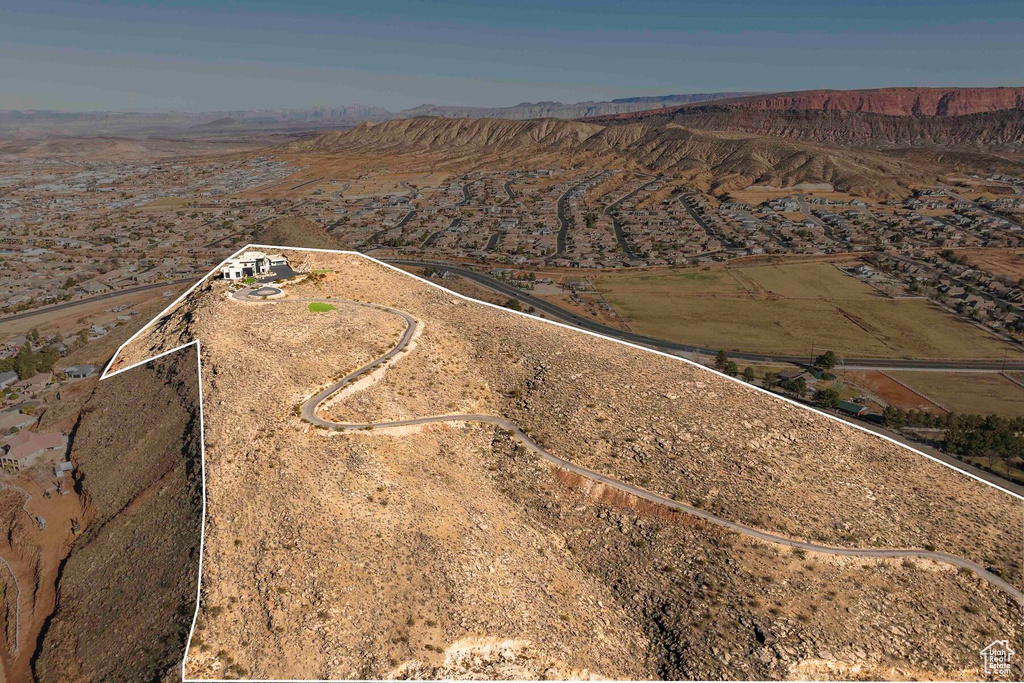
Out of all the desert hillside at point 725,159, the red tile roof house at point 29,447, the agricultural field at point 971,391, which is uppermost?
the desert hillside at point 725,159

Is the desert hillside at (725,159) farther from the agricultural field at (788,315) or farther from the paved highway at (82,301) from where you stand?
the paved highway at (82,301)

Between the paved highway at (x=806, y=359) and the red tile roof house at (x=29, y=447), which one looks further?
the paved highway at (x=806, y=359)

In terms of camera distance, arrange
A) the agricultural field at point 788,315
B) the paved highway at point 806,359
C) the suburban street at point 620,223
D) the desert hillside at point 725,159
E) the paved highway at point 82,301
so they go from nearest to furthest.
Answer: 1. the paved highway at point 806,359
2. the agricultural field at point 788,315
3. the paved highway at point 82,301
4. the suburban street at point 620,223
5. the desert hillside at point 725,159

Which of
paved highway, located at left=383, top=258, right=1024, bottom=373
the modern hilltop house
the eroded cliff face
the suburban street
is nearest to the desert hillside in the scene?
the suburban street

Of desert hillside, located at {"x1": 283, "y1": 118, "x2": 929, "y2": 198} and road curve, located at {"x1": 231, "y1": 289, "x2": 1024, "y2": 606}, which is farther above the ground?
desert hillside, located at {"x1": 283, "y1": 118, "x2": 929, "y2": 198}

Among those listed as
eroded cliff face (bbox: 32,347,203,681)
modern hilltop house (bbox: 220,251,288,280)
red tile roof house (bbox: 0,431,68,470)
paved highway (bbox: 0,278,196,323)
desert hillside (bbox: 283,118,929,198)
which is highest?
desert hillside (bbox: 283,118,929,198)

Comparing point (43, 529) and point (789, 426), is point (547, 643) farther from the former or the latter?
point (43, 529)

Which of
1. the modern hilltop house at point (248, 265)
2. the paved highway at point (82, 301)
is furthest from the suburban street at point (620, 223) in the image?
the modern hilltop house at point (248, 265)

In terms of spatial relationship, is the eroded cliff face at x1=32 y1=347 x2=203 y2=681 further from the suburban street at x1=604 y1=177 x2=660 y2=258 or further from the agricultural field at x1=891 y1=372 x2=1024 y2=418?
the suburban street at x1=604 y1=177 x2=660 y2=258
